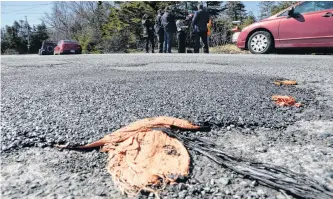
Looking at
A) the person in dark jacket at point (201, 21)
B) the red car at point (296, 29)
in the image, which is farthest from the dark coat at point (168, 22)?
the red car at point (296, 29)

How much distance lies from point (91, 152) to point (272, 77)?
2.94 metres

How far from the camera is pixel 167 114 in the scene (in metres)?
2.29

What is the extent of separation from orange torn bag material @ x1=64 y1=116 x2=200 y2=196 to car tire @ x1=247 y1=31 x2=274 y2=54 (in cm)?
670

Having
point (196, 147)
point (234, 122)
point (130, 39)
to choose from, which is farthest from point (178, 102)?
point (130, 39)

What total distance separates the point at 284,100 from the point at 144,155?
162 cm

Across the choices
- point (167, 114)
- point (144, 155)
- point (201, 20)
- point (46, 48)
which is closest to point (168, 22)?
point (201, 20)

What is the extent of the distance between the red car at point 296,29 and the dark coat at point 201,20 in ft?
6.77

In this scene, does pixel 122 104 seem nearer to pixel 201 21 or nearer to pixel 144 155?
pixel 144 155

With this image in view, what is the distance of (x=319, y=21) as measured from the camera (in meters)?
7.00

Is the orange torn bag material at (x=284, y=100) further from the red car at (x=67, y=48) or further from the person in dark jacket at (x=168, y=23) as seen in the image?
the red car at (x=67, y=48)

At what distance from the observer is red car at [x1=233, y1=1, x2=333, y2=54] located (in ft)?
22.9

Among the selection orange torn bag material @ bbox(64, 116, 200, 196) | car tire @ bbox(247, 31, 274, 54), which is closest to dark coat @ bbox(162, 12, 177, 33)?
car tire @ bbox(247, 31, 274, 54)

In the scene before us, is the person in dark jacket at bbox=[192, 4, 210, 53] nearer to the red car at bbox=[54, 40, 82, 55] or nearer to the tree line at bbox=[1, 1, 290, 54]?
the tree line at bbox=[1, 1, 290, 54]

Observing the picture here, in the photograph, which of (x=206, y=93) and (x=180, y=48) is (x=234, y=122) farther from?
(x=180, y=48)
